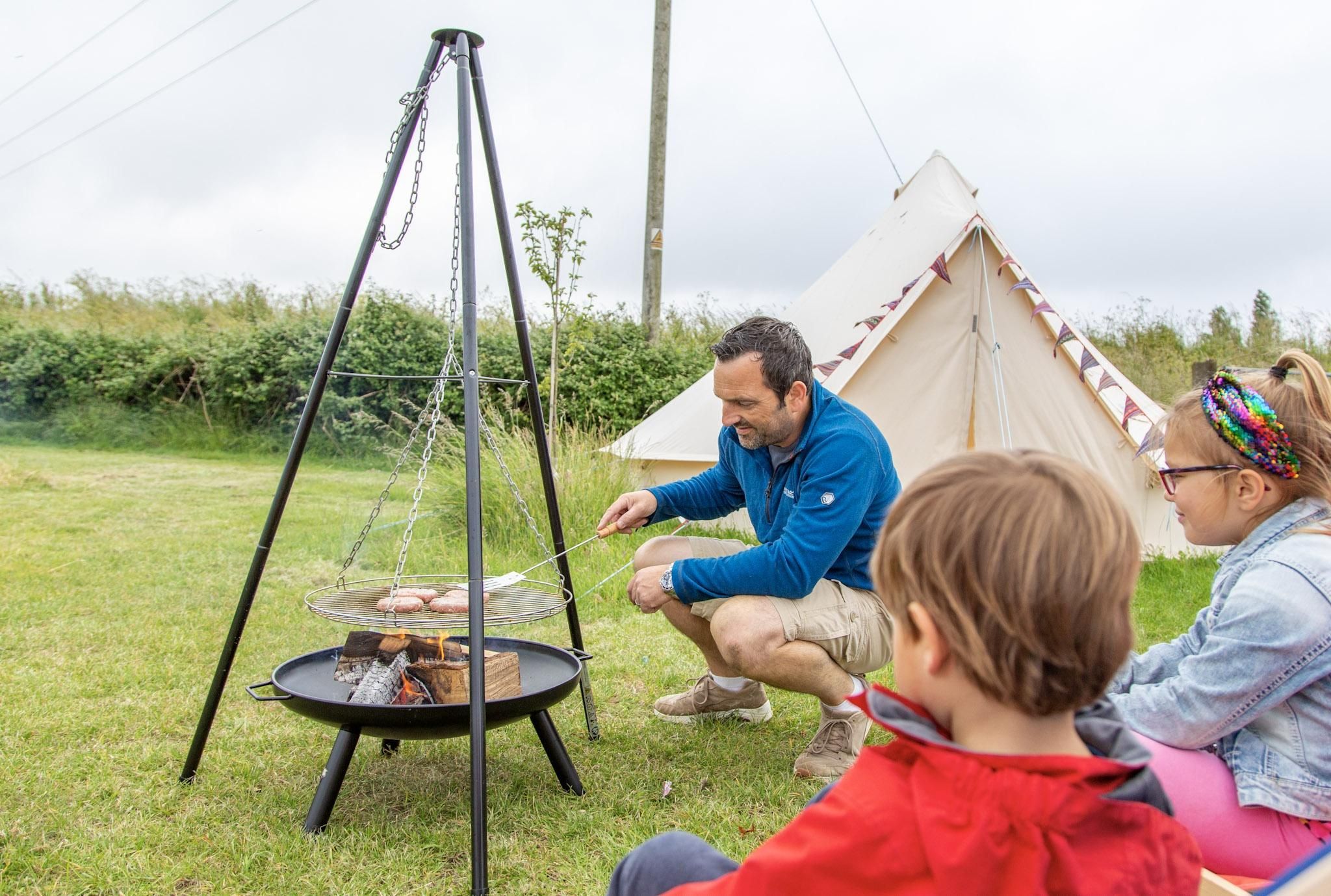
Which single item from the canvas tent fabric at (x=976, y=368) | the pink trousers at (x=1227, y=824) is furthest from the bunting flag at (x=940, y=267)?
the pink trousers at (x=1227, y=824)

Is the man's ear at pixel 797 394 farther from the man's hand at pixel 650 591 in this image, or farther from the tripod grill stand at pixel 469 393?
the tripod grill stand at pixel 469 393

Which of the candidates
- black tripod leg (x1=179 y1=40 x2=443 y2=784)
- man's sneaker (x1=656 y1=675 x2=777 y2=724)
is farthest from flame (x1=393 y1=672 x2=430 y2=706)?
man's sneaker (x1=656 y1=675 x2=777 y2=724)

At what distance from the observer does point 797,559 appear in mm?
2895

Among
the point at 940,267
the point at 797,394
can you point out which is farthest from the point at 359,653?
the point at 940,267

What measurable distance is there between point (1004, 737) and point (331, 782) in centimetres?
209

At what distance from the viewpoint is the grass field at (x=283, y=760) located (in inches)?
100

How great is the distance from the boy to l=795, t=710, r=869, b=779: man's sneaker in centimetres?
203

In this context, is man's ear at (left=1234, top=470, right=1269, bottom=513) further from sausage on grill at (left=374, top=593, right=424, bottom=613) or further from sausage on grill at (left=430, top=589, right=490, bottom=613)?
sausage on grill at (left=374, top=593, right=424, bottom=613)

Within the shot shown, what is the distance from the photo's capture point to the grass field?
Answer: 2.55 m

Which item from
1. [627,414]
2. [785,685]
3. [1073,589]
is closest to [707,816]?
[785,685]

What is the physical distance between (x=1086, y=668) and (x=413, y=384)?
1060cm

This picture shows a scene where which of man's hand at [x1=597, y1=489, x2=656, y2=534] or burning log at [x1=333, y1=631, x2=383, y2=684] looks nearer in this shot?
burning log at [x1=333, y1=631, x2=383, y2=684]

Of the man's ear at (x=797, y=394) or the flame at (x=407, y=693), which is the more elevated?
the man's ear at (x=797, y=394)

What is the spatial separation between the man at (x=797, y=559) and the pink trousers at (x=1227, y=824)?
119 cm
